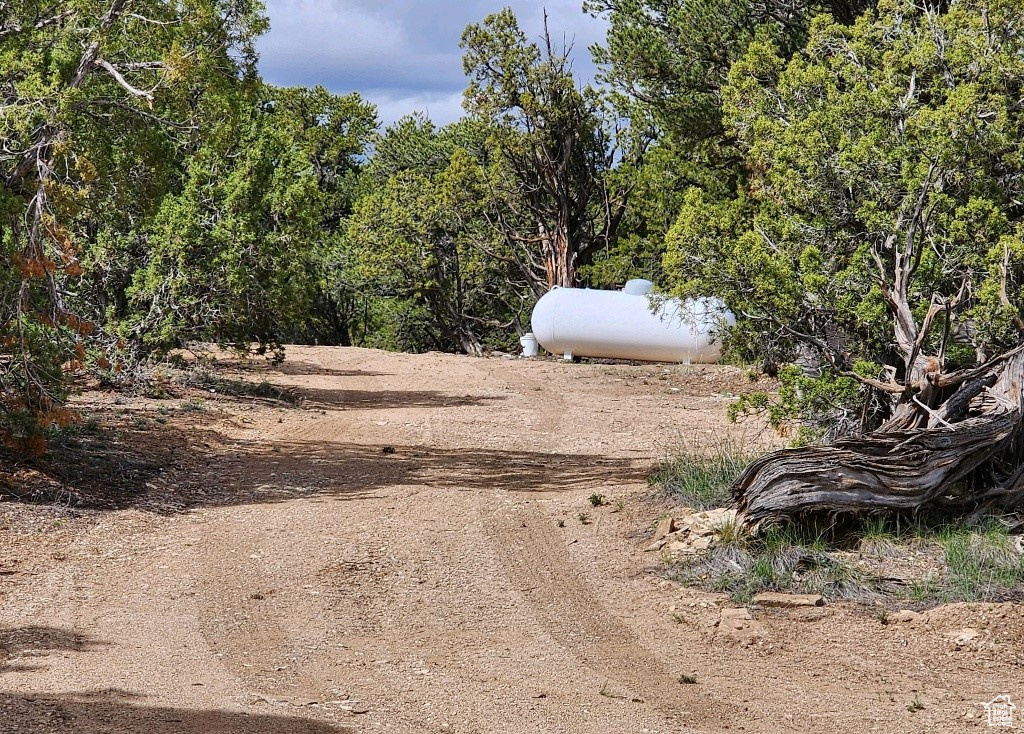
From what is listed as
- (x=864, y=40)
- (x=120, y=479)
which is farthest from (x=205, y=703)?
(x=864, y=40)

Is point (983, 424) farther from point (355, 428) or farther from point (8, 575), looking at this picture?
point (355, 428)

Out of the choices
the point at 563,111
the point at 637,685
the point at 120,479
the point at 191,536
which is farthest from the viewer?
the point at 563,111

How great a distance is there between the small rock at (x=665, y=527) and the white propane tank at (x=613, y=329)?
15436 millimetres

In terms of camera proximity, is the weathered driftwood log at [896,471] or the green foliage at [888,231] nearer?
the weathered driftwood log at [896,471]

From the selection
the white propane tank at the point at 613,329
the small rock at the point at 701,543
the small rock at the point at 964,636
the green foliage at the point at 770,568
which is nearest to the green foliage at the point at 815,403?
the small rock at the point at 701,543

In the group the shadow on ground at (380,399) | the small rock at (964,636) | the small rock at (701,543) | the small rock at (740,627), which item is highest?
the shadow on ground at (380,399)

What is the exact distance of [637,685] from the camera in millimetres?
5973

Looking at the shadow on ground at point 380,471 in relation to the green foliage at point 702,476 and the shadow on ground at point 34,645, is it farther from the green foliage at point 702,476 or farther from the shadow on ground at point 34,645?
the shadow on ground at point 34,645

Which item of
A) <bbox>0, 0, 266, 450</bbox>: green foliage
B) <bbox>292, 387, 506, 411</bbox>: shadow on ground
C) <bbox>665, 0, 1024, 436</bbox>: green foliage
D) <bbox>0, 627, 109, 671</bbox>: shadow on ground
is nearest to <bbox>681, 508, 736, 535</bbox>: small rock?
<bbox>665, 0, 1024, 436</bbox>: green foliage

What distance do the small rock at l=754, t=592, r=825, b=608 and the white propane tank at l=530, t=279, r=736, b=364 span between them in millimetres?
16923

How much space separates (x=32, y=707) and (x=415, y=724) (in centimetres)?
162

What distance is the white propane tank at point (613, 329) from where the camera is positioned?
24516mm

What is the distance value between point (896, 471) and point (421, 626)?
3.34 meters

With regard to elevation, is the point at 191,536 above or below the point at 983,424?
below
